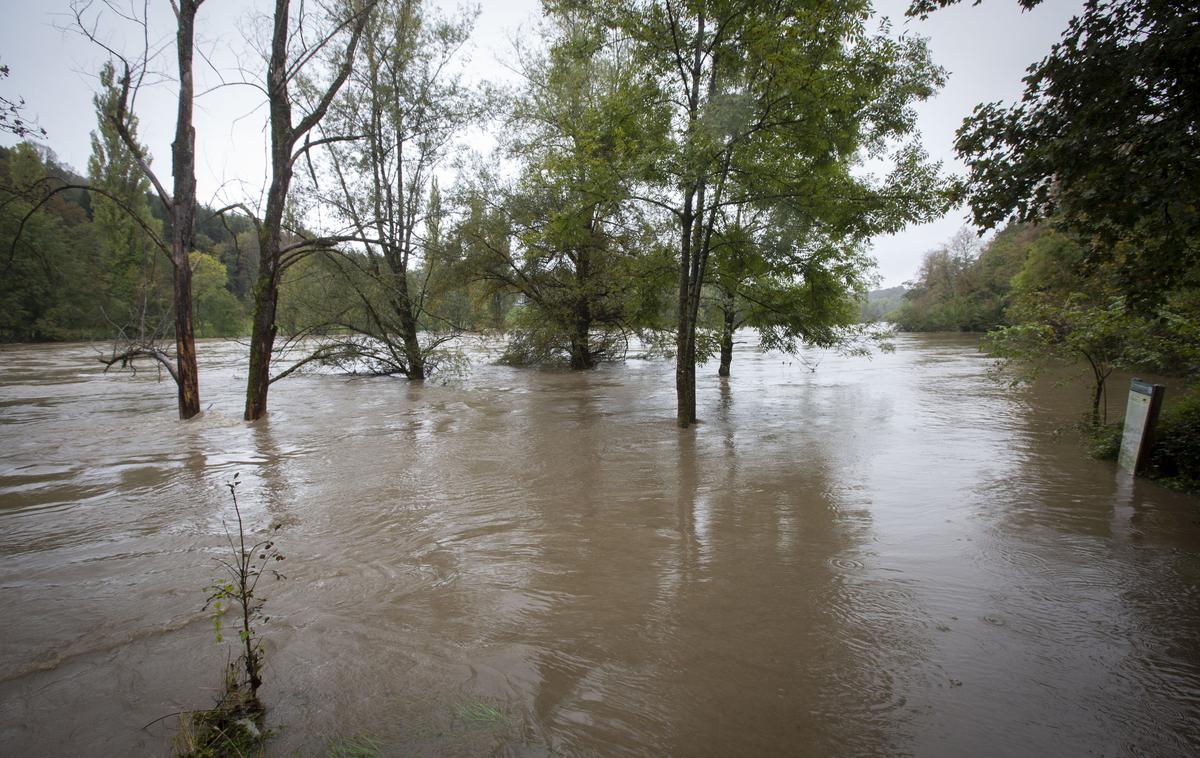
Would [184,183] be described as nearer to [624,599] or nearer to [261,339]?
[261,339]

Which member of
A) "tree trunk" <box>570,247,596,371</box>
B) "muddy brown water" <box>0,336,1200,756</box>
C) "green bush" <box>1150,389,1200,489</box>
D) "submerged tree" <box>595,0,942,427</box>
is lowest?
"muddy brown water" <box>0,336,1200,756</box>

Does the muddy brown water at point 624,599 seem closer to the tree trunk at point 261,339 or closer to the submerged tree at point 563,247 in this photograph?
the tree trunk at point 261,339

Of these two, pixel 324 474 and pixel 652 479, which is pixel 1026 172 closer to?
pixel 652 479

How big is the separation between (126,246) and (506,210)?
35.2 m

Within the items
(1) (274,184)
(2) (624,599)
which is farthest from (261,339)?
(2) (624,599)

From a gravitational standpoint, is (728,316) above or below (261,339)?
above

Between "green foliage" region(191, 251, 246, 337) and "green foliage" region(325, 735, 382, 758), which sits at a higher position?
"green foliage" region(191, 251, 246, 337)

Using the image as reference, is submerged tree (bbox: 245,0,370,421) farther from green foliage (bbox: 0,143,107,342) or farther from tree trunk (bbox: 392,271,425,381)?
green foliage (bbox: 0,143,107,342)

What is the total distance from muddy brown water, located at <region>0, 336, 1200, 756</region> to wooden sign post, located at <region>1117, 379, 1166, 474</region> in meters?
0.31

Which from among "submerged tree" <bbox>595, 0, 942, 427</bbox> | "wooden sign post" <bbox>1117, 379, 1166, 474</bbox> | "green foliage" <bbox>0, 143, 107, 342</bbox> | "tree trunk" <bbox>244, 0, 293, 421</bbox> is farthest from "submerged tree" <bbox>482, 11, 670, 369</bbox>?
"green foliage" <bbox>0, 143, 107, 342</bbox>

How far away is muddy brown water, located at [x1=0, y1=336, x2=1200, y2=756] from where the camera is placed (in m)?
2.77

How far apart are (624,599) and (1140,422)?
24.2ft

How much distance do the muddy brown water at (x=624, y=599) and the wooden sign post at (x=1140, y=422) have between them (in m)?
0.31

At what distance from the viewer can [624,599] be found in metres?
4.06
